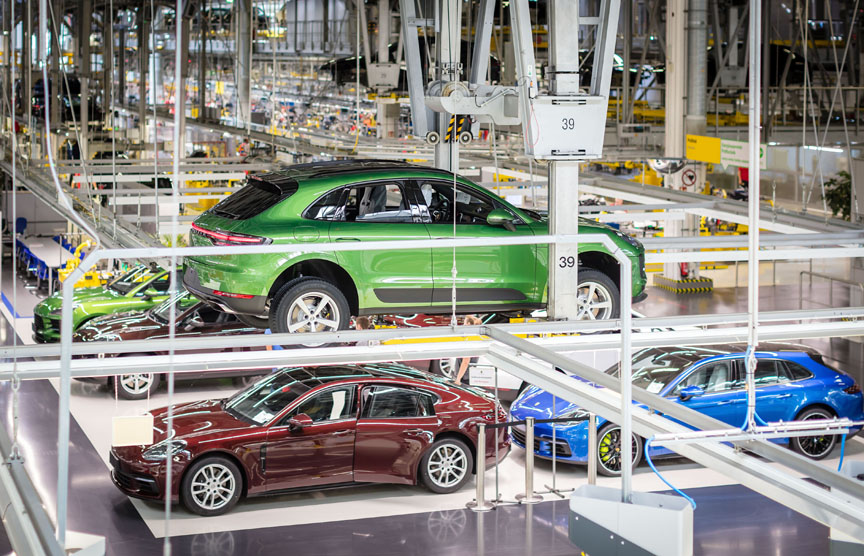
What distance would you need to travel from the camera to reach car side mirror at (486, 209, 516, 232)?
27.2 ft

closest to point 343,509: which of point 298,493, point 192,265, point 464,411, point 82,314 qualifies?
point 298,493

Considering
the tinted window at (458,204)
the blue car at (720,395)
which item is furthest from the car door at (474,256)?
the blue car at (720,395)

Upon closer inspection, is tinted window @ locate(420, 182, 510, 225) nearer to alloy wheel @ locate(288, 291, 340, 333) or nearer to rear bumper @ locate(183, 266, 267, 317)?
alloy wheel @ locate(288, 291, 340, 333)

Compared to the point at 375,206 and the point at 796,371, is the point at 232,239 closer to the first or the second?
the point at 375,206

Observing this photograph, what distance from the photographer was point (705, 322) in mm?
7031

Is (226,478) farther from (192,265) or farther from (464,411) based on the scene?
(192,265)

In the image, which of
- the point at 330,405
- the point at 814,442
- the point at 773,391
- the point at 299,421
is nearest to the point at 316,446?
the point at 299,421

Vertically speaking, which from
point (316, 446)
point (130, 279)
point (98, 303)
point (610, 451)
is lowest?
point (610, 451)

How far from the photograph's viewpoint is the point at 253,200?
8.27 m

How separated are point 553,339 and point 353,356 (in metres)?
1.23

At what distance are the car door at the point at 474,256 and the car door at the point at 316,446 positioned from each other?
3.48 meters

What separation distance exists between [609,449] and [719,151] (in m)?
8.40

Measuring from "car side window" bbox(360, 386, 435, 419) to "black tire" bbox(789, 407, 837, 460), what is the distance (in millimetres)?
4053

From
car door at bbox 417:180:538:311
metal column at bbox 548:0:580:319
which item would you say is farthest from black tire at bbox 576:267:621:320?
metal column at bbox 548:0:580:319
